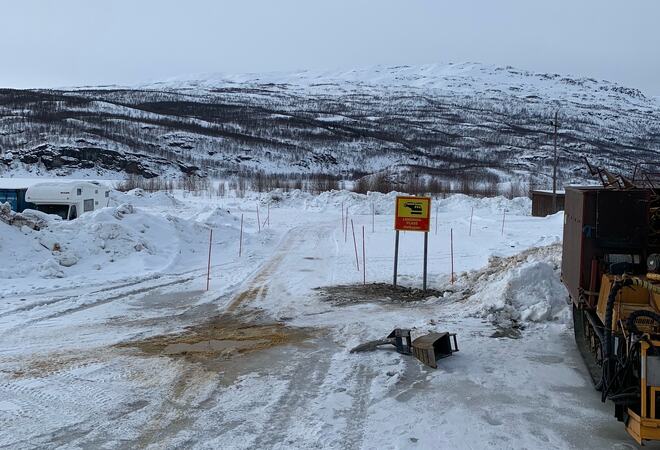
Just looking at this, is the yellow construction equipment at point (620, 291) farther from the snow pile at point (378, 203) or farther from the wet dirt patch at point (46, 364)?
the snow pile at point (378, 203)

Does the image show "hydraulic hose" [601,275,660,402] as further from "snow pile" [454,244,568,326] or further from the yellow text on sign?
the yellow text on sign

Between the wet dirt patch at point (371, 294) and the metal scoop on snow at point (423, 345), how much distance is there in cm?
318

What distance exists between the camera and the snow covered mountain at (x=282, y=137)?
313 feet

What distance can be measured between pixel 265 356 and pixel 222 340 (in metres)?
1.06

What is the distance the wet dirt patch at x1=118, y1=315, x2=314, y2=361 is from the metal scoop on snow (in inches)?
45.9

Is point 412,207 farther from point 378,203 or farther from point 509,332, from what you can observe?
point 378,203

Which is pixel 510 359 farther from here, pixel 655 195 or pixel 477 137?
pixel 477 137

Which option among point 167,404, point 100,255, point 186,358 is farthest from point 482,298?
point 100,255

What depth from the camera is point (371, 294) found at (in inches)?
486

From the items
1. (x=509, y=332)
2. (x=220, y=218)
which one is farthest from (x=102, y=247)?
(x=220, y=218)

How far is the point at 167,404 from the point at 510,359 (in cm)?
433

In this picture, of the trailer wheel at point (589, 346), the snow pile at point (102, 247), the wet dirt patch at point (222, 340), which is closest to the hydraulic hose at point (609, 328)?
the trailer wheel at point (589, 346)

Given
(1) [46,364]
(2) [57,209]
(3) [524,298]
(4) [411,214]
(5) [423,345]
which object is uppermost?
(4) [411,214]

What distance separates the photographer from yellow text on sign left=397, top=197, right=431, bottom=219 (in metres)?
12.9
